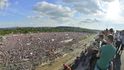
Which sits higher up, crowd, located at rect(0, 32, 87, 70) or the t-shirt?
the t-shirt

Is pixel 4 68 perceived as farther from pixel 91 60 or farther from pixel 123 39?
pixel 91 60

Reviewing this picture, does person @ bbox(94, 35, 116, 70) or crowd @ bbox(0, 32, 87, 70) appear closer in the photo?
person @ bbox(94, 35, 116, 70)

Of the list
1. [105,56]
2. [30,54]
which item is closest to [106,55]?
[105,56]

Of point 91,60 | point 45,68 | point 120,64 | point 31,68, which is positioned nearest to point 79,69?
point 120,64

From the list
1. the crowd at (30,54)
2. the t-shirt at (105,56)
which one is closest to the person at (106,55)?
the t-shirt at (105,56)

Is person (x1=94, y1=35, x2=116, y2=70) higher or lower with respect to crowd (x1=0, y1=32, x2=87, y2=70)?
higher

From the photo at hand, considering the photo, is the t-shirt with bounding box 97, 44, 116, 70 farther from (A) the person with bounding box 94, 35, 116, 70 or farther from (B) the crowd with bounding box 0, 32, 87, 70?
(B) the crowd with bounding box 0, 32, 87, 70

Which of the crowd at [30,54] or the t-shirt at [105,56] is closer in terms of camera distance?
the t-shirt at [105,56]

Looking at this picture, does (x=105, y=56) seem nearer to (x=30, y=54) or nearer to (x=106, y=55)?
(x=106, y=55)

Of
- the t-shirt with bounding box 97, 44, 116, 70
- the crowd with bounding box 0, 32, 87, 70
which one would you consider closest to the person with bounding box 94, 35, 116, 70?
the t-shirt with bounding box 97, 44, 116, 70

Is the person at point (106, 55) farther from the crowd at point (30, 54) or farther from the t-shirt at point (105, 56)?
the crowd at point (30, 54)

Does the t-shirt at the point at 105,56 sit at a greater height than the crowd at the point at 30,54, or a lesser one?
greater
